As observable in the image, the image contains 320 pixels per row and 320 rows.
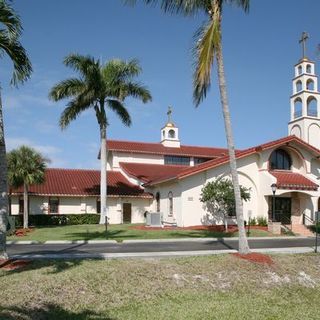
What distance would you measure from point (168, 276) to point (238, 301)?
2076 millimetres

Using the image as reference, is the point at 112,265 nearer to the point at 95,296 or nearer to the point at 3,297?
the point at 95,296

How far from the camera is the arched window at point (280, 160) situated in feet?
115

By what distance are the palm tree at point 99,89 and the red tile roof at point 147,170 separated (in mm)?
6515

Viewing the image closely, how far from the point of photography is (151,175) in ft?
133

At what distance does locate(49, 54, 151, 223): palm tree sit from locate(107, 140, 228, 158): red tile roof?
1031 centimetres

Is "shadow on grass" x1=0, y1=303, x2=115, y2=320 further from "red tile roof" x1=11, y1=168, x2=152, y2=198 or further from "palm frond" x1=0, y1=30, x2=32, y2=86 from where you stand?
"red tile roof" x1=11, y1=168, x2=152, y2=198

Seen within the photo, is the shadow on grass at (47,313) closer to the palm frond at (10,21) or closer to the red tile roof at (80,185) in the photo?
the palm frond at (10,21)

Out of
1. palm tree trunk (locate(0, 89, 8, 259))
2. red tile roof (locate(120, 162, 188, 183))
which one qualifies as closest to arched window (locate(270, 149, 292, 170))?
red tile roof (locate(120, 162, 188, 183))

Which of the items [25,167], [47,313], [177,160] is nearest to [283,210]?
[177,160]

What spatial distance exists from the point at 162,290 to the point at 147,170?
3036cm

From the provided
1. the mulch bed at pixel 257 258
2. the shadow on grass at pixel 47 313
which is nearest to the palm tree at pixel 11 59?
the shadow on grass at pixel 47 313

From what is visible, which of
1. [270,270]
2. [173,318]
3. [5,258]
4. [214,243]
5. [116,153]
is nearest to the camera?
[173,318]

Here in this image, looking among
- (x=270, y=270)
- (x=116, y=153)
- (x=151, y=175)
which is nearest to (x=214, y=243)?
(x=270, y=270)

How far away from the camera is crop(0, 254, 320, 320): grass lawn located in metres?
10.5
